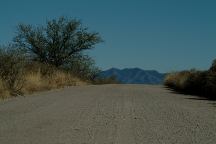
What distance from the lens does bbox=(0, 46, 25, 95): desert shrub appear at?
25.0 metres

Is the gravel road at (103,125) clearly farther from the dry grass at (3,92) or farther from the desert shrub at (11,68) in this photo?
the desert shrub at (11,68)

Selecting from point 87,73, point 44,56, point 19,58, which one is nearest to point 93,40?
point 44,56

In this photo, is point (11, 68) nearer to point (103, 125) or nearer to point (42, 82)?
point (42, 82)

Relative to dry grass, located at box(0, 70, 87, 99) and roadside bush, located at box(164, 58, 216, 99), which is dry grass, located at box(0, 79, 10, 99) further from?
roadside bush, located at box(164, 58, 216, 99)

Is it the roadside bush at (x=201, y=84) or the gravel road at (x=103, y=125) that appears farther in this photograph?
the roadside bush at (x=201, y=84)

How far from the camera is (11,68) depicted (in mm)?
25719

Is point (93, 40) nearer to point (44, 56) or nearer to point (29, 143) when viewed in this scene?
point (44, 56)

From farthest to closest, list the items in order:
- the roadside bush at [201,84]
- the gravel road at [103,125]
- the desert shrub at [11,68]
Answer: the roadside bush at [201,84], the desert shrub at [11,68], the gravel road at [103,125]

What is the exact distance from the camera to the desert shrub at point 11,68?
25047mm

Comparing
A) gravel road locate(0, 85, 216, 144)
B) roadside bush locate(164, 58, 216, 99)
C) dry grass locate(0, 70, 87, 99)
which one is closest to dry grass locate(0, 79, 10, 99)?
dry grass locate(0, 70, 87, 99)

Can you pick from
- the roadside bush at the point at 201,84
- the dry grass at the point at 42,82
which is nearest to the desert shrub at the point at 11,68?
the dry grass at the point at 42,82

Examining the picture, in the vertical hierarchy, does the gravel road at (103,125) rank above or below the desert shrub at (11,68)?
below

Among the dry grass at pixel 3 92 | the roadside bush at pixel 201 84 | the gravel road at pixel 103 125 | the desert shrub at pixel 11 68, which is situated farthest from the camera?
the roadside bush at pixel 201 84

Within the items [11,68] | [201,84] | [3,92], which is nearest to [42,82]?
[11,68]
